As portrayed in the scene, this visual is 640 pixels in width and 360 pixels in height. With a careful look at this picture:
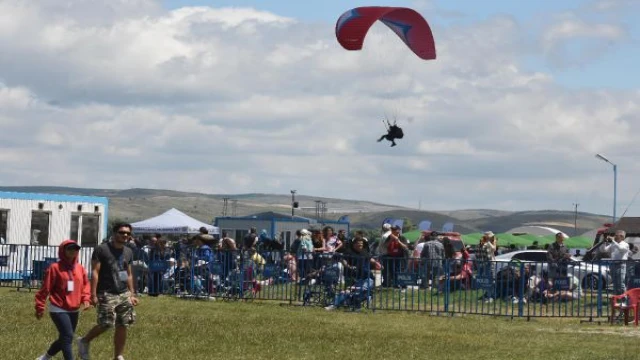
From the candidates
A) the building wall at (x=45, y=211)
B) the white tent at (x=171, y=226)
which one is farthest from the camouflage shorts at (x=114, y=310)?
the white tent at (x=171, y=226)

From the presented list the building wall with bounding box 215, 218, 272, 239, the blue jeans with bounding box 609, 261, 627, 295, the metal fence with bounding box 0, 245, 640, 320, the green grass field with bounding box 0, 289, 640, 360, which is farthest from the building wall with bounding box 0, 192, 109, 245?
the building wall with bounding box 215, 218, 272, 239

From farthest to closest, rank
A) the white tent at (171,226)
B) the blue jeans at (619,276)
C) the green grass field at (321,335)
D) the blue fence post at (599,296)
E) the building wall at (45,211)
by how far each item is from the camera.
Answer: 1. the white tent at (171,226)
2. the building wall at (45,211)
3. the blue jeans at (619,276)
4. the blue fence post at (599,296)
5. the green grass field at (321,335)

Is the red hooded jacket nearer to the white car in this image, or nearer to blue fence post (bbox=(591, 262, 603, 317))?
the white car

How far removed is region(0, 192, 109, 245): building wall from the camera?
33.4 meters

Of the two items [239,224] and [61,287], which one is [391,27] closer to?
[61,287]

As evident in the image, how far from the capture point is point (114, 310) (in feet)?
47.3

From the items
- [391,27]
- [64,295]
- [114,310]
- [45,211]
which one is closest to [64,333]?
[64,295]

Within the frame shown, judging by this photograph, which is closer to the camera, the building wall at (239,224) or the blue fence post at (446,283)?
the blue fence post at (446,283)

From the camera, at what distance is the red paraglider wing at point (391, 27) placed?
26.4 meters

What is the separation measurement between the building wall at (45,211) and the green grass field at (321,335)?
9261mm

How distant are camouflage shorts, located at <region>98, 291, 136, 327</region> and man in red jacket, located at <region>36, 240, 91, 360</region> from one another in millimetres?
663

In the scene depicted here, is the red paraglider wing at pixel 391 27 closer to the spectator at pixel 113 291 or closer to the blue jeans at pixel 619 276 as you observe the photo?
the blue jeans at pixel 619 276

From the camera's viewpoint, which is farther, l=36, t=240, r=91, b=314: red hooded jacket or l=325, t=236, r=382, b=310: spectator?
l=325, t=236, r=382, b=310: spectator

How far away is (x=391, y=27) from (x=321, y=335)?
36.9 ft
